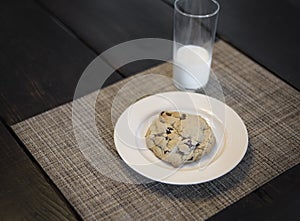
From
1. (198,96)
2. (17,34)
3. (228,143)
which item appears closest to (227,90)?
→ (198,96)

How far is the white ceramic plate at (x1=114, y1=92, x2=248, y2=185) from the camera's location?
895 millimetres

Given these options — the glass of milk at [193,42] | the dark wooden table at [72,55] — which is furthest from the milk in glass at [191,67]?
the dark wooden table at [72,55]

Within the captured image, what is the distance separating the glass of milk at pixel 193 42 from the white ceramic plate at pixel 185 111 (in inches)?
3.6

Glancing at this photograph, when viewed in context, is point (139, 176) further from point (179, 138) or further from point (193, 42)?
point (193, 42)

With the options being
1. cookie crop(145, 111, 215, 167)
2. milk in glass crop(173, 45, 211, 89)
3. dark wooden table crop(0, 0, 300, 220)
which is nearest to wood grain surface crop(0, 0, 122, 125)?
dark wooden table crop(0, 0, 300, 220)

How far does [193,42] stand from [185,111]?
0.73 feet

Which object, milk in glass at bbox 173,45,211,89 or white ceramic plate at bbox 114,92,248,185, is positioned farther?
milk in glass at bbox 173,45,211,89

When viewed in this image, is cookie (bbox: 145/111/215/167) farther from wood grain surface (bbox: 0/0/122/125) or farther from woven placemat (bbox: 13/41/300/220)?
wood grain surface (bbox: 0/0/122/125)

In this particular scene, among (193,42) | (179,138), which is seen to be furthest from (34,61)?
(179,138)

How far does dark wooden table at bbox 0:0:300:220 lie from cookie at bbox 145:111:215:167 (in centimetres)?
12

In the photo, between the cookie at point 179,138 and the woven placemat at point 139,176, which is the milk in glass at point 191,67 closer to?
the woven placemat at point 139,176

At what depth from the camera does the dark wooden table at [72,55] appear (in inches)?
34.5

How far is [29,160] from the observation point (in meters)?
0.97

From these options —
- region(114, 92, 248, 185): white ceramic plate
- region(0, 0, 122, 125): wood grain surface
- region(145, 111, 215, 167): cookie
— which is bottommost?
region(0, 0, 122, 125): wood grain surface
